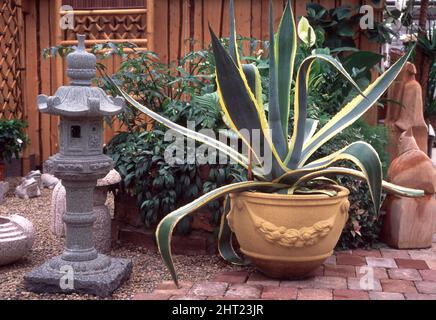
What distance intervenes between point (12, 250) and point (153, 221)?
848 mm

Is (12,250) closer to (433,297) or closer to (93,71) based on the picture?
(93,71)

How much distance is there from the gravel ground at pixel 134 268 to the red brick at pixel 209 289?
177 mm

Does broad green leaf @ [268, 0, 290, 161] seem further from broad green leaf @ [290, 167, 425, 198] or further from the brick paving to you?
the brick paving

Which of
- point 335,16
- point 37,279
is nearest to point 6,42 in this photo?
point 335,16

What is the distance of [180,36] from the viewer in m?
6.17

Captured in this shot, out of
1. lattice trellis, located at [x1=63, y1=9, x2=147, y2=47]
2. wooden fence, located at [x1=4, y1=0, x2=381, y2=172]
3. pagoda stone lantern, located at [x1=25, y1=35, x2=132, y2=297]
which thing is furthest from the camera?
lattice trellis, located at [x1=63, y1=9, x2=147, y2=47]

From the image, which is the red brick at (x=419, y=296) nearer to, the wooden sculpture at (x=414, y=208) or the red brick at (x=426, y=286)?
the red brick at (x=426, y=286)

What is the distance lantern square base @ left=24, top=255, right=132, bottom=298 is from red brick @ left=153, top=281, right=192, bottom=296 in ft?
0.71

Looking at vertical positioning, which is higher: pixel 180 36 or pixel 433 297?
pixel 180 36

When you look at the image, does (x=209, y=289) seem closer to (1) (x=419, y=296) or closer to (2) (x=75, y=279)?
(2) (x=75, y=279)

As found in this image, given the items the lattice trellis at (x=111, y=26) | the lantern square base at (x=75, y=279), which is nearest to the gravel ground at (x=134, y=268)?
the lantern square base at (x=75, y=279)

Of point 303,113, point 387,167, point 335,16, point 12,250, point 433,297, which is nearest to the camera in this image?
point 433,297

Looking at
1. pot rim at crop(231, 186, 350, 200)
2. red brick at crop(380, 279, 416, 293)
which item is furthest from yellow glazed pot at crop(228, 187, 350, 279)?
red brick at crop(380, 279, 416, 293)

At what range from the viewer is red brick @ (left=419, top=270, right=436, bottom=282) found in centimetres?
317
